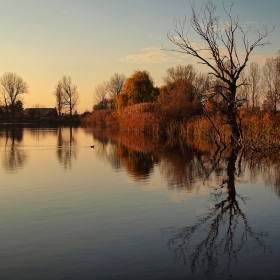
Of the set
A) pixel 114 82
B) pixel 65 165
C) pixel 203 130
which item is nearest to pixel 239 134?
pixel 203 130

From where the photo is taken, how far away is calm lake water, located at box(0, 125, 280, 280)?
5.03 m

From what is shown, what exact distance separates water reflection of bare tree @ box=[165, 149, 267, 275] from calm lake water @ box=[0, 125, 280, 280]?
14mm

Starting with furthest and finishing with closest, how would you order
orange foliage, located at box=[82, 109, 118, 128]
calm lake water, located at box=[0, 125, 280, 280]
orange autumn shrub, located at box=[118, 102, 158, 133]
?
orange foliage, located at box=[82, 109, 118, 128], orange autumn shrub, located at box=[118, 102, 158, 133], calm lake water, located at box=[0, 125, 280, 280]

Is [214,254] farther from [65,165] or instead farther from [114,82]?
[114,82]

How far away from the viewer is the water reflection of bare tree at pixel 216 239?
5.24 metres

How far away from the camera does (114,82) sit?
82.3 m

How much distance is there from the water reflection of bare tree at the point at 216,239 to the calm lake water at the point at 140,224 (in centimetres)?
1

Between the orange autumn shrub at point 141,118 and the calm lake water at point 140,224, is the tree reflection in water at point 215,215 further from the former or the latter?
the orange autumn shrub at point 141,118

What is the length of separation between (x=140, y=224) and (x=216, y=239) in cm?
150

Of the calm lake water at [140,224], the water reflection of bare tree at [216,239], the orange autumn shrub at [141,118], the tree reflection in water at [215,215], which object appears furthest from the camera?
the orange autumn shrub at [141,118]

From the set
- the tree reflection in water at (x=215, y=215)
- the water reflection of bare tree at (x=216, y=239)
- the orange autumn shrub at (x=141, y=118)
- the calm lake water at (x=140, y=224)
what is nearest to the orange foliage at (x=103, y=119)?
the orange autumn shrub at (x=141, y=118)

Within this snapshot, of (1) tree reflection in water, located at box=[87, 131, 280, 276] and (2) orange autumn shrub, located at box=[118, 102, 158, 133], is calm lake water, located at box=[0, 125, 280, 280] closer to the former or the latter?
(1) tree reflection in water, located at box=[87, 131, 280, 276]

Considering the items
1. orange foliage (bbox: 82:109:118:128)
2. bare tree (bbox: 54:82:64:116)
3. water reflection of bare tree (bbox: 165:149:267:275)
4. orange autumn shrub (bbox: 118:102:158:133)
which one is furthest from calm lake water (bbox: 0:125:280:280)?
bare tree (bbox: 54:82:64:116)

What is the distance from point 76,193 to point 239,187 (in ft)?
14.2
